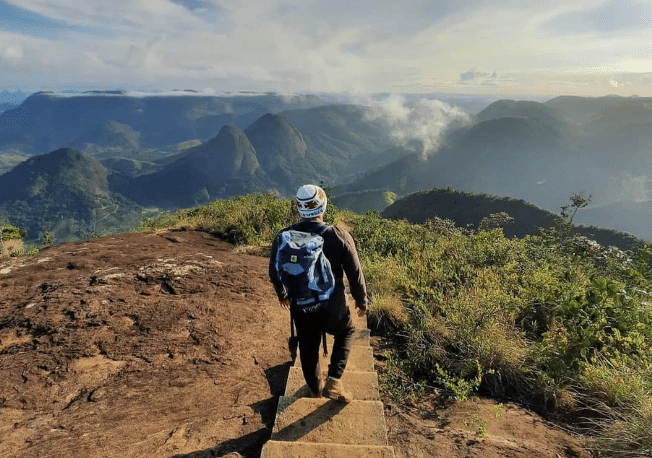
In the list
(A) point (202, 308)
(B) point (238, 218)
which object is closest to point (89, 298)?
(A) point (202, 308)

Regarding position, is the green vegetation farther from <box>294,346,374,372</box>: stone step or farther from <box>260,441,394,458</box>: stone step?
<box>260,441,394,458</box>: stone step

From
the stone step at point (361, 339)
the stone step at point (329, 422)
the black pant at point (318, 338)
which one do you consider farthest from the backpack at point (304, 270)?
the stone step at point (361, 339)

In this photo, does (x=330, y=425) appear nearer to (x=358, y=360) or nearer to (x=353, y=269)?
(x=358, y=360)

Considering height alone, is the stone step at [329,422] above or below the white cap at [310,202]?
below

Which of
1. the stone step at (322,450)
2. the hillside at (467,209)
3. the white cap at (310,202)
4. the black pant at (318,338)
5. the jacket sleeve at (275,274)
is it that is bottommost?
the hillside at (467,209)

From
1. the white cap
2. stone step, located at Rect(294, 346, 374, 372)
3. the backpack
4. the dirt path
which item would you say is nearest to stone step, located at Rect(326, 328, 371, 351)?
stone step, located at Rect(294, 346, 374, 372)

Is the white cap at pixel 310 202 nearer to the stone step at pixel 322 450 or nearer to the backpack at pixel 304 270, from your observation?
the backpack at pixel 304 270

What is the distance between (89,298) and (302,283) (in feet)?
13.4

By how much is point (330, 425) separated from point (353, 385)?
2.32 feet

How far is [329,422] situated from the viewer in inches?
126

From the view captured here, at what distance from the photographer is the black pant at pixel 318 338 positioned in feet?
11.3

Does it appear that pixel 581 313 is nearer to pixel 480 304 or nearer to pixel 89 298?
pixel 480 304

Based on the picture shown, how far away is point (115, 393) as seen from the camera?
12.6ft

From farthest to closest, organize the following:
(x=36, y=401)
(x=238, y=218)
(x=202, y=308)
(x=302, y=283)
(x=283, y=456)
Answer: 1. (x=238, y=218)
2. (x=202, y=308)
3. (x=36, y=401)
4. (x=302, y=283)
5. (x=283, y=456)
